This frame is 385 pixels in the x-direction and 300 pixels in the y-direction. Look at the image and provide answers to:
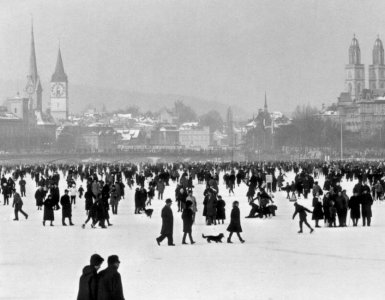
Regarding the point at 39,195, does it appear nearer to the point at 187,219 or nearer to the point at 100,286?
the point at 187,219

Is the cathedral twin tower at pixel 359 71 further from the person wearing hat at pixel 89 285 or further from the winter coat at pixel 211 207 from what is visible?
the person wearing hat at pixel 89 285

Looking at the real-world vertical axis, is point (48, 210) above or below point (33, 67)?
below

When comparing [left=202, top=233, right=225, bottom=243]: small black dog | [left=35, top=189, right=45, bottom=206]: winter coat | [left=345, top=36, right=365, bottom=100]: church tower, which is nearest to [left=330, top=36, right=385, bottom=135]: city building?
[left=345, top=36, right=365, bottom=100]: church tower

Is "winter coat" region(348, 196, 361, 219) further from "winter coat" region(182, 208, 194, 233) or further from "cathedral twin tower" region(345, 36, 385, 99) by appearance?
"cathedral twin tower" region(345, 36, 385, 99)

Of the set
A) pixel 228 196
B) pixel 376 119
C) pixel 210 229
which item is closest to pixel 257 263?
pixel 210 229

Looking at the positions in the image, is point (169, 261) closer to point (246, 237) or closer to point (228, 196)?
point (246, 237)

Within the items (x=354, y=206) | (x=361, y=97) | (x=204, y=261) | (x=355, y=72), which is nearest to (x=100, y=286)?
(x=204, y=261)

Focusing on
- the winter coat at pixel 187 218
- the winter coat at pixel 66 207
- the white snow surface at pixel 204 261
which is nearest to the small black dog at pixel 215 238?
the white snow surface at pixel 204 261
